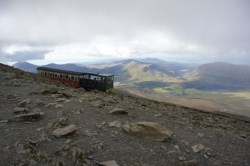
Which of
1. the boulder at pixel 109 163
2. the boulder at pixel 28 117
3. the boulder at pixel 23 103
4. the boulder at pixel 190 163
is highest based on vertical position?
the boulder at pixel 23 103

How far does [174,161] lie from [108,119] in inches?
227

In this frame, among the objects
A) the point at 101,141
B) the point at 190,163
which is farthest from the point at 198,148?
the point at 101,141

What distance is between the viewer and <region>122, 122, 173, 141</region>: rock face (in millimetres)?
13353

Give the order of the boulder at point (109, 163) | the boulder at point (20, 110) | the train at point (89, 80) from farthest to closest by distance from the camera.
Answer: the train at point (89, 80), the boulder at point (20, 110), the boulder at point (109, 163)

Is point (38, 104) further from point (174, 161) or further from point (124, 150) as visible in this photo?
point (174, 161)

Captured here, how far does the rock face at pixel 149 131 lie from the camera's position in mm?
13353

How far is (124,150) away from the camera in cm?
1159

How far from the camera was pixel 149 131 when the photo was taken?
13.6m

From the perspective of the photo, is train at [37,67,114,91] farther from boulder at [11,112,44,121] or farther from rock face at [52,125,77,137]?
rock face at [52,125,77,137]

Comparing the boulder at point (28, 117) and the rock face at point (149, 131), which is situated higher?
the boulder at point (28, 117)

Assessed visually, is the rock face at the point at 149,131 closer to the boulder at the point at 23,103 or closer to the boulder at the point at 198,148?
the boulder at the point at 198,148

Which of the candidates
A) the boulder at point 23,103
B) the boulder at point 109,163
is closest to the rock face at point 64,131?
the boulder at point 109,163

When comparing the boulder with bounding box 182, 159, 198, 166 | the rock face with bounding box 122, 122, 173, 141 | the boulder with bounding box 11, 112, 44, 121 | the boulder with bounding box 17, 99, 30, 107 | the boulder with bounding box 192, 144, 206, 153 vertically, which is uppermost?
the boulder with bounding box 17, 99, 30, 107

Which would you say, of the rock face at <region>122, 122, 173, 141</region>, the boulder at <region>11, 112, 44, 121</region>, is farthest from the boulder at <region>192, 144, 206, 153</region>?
the boulder at <region>11, 112, 44, 121</region>
